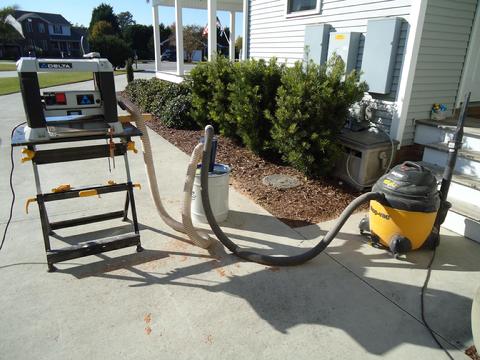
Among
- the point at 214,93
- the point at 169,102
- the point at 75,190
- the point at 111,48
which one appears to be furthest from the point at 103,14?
the point at 75,190

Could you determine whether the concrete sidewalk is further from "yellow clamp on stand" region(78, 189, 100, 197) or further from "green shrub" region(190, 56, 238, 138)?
"green shrub" region(190, 56, 238, 138)

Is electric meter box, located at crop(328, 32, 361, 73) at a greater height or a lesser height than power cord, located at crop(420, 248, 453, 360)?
greater

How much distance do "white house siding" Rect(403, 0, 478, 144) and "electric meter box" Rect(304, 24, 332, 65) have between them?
62.0 inches

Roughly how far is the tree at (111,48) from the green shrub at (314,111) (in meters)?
23.3

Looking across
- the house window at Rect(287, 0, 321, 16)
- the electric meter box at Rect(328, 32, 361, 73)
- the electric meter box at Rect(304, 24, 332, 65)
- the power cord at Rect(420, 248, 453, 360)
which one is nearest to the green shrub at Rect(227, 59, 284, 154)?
the electric meter box at Rect(304, 24, 332, 65)

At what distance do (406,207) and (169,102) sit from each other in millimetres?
6642

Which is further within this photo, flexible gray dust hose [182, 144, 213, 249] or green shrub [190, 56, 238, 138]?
green shrub [190, 56, 238, 138]

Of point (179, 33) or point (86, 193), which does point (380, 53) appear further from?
point (179, 33)

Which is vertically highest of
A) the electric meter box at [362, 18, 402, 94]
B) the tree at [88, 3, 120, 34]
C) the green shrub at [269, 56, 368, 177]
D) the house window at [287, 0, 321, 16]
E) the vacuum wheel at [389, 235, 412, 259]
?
the tree at [88, 3, 120, 34]

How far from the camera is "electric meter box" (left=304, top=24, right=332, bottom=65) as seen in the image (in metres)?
5.63

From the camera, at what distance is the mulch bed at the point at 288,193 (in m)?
4.00

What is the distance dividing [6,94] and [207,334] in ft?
48.6

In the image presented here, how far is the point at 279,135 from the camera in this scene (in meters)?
4.65

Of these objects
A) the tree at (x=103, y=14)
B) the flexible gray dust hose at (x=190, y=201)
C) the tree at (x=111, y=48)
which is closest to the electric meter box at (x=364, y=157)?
the flexible gray dust hose at (x=190, y=201)
